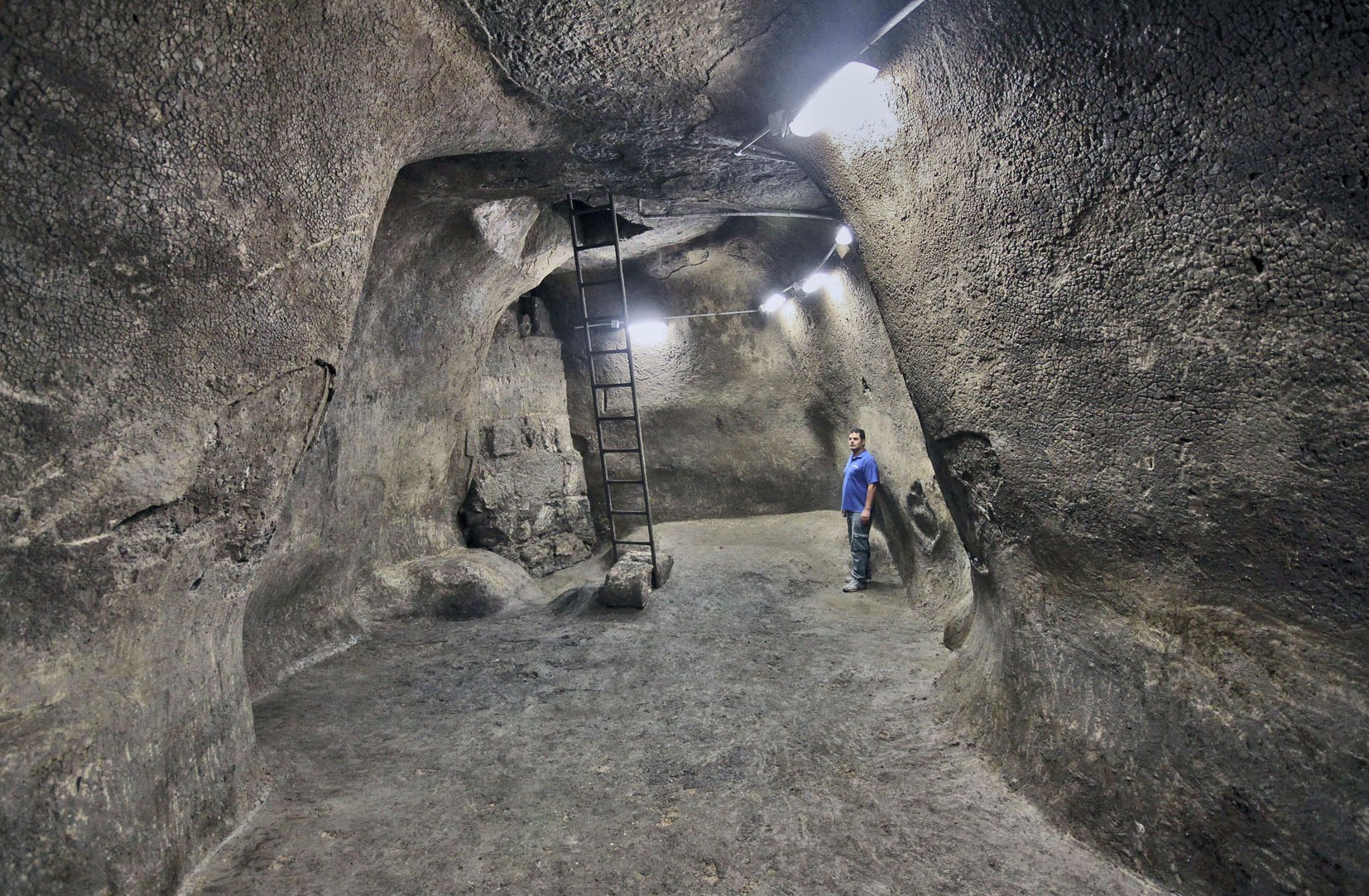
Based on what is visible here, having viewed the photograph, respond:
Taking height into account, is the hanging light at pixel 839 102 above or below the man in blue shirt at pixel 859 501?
above

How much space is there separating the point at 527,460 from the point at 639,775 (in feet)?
14.2

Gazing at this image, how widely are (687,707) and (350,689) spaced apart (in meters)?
1.87

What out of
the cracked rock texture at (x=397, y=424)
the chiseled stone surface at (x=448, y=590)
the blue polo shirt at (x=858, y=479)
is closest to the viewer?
the cracked rock texture at (x=397, y=424)

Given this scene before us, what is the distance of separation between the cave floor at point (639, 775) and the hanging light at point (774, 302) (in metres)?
3.33

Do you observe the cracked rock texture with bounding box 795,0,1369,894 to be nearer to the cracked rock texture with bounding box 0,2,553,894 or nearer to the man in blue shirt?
the cracked rock texture with bounding box 0,2,553,894

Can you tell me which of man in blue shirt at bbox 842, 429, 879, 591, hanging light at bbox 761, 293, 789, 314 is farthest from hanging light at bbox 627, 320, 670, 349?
man in blue shirt at bbox 842, 429, 879, 591

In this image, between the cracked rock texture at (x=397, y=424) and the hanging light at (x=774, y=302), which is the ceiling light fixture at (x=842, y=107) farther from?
the hanging light at (x=774, y=302)

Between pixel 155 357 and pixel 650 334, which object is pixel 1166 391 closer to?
pixel 155 357

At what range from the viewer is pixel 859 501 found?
19.0 ft

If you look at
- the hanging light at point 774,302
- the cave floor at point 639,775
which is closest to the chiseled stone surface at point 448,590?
the cave floor at point 639,775

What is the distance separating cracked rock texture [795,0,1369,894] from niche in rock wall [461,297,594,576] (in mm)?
4625

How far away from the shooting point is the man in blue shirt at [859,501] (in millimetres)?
5652

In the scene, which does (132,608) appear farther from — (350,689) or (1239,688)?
(1239,688)

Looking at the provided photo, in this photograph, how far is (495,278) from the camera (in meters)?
5.56
